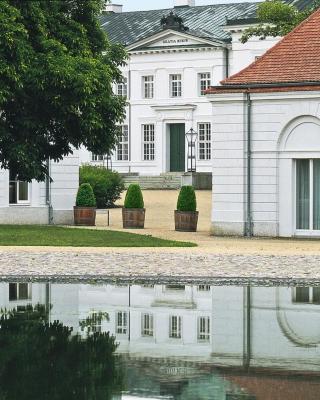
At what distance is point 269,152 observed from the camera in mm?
35719

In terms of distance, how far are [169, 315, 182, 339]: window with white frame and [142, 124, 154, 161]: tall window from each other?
5745 centimetres

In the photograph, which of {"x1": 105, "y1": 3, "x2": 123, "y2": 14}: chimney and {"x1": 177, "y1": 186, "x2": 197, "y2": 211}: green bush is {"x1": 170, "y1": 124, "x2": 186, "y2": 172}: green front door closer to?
{"x1": 105, "y1": 3, "x2": 123, "y2": 14}: chimney

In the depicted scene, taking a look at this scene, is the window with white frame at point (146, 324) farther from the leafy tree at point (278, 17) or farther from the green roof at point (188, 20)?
the green roof at point (188, 20)

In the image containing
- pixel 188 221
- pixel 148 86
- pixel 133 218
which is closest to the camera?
pixel 188 221

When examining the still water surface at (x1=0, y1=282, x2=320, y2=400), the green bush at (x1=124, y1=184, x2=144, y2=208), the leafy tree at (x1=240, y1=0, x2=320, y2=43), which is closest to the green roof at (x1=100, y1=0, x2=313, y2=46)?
the leafy tree at (x1=240, y1=0, x2=320, y2=43)

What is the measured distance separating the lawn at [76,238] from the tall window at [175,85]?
126 feet

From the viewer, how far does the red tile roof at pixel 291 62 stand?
118 feet

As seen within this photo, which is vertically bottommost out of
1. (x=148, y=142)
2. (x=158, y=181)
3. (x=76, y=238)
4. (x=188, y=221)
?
(x=76, y=238)

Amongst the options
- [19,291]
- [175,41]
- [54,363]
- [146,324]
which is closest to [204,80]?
[175,41]

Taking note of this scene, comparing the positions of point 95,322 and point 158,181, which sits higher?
point 158,181

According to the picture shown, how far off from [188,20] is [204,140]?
30.4 feet

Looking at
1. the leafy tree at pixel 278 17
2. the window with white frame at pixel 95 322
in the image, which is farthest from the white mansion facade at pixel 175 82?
the window with white frame at pixel 95 322

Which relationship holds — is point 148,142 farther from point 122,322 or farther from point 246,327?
point 246,327

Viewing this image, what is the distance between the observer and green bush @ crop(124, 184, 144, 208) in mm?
40969
